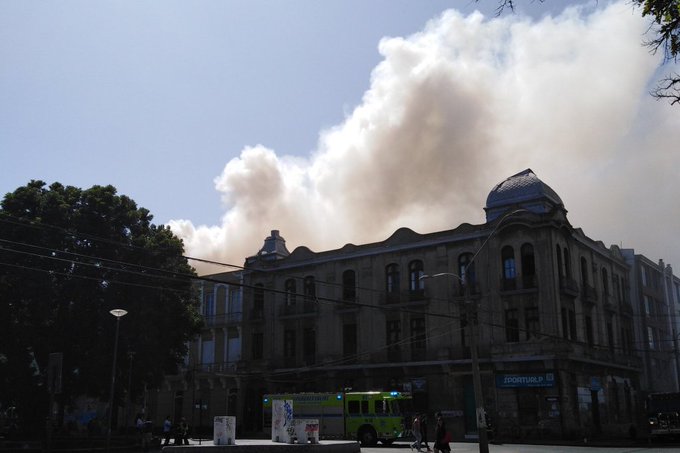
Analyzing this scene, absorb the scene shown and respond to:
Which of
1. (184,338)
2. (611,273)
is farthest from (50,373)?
(611,273)

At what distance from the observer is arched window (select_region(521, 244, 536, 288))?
44000 mm

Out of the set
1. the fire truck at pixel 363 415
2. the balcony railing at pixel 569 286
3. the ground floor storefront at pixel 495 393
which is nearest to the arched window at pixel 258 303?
the ground floor storefront at pixel 495 393

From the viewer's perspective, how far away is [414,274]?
49.2 m

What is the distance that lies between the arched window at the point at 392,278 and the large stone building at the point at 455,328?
108mm

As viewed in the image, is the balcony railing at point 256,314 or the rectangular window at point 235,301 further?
the rectangular window at point 235,301

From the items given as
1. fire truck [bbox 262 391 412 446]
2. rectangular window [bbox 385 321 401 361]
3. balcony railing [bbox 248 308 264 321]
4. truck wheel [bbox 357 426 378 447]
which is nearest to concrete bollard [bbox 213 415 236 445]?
fire truck [bbox 262 391 412 446]

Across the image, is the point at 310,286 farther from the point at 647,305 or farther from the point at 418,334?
the point at 647,305

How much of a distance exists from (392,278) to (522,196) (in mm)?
11135

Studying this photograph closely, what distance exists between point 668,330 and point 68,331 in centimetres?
5546

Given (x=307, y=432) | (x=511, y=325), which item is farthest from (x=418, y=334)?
(x=307, y=432)

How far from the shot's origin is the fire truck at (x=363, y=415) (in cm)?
3569

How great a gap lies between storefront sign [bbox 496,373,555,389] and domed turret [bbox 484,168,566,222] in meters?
11.0

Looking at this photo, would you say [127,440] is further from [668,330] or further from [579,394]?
[668,330]

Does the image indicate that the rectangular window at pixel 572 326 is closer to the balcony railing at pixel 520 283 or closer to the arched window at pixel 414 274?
the balcony railing at pixel 520 283
